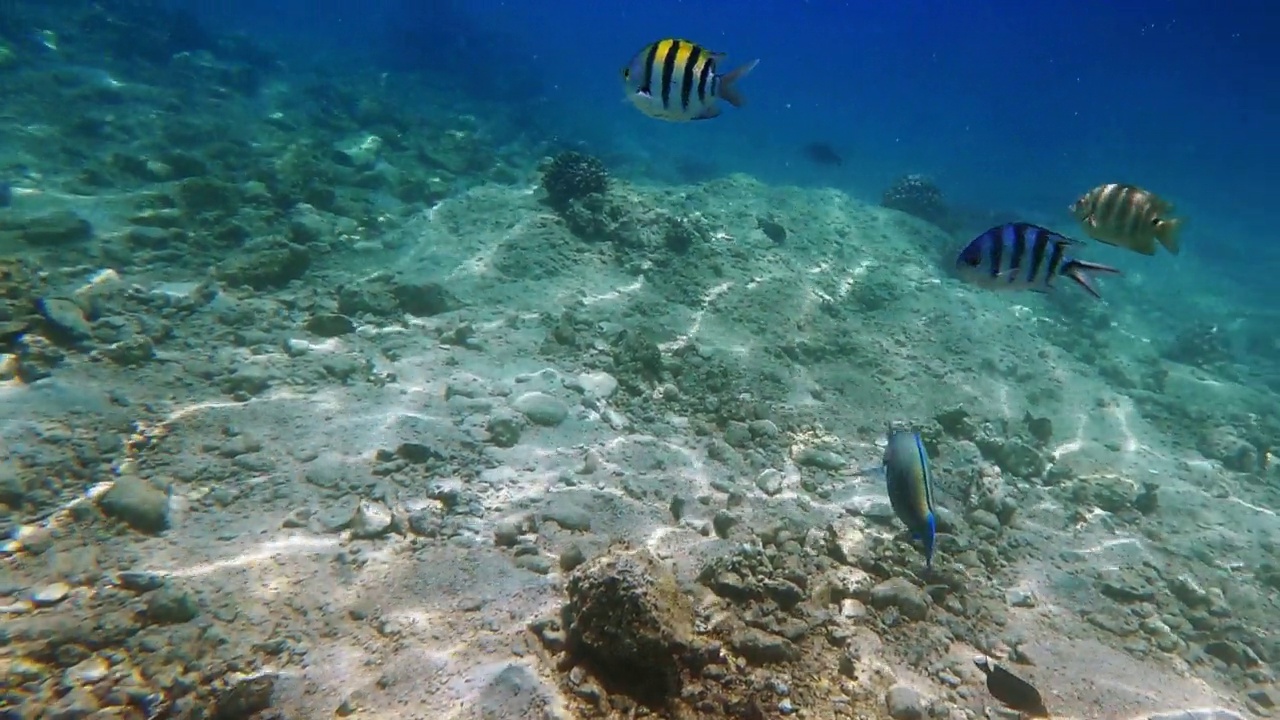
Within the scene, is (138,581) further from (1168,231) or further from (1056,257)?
(1168,231)

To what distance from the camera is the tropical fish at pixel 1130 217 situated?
3896 millimetres

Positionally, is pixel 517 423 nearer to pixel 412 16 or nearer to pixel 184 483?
pixel 184 483

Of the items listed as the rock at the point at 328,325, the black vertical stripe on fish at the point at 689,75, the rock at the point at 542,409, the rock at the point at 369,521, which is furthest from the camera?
the rock at the point at 328,325

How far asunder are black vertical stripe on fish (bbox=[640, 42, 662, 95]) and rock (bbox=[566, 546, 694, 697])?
2.59 m

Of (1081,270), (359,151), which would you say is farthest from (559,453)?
(359,151)

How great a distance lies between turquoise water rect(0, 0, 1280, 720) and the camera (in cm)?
285

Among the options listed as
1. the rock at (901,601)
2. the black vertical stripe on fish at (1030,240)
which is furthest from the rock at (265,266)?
the black vertical stripe on fish at (1030,240)

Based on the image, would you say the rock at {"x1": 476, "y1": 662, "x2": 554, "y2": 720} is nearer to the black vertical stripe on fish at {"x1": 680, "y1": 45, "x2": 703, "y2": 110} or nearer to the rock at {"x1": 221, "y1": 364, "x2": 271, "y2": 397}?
the black vertical stripe on fish at {"x1": 680, "y1": 45, "x2": 703, "y2": 110}

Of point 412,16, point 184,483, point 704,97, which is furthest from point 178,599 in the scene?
point 412,16

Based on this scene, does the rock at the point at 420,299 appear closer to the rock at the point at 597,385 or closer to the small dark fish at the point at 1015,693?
the rock at the point at 597,385

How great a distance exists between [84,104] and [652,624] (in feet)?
45.8

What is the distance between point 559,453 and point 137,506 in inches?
100

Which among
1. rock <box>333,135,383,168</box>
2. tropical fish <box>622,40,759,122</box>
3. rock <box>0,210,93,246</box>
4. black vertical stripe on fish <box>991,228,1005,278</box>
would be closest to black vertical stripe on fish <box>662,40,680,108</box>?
tropical fish <box>622,40,759,122</box>

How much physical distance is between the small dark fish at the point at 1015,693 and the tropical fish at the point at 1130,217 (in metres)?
2.69
